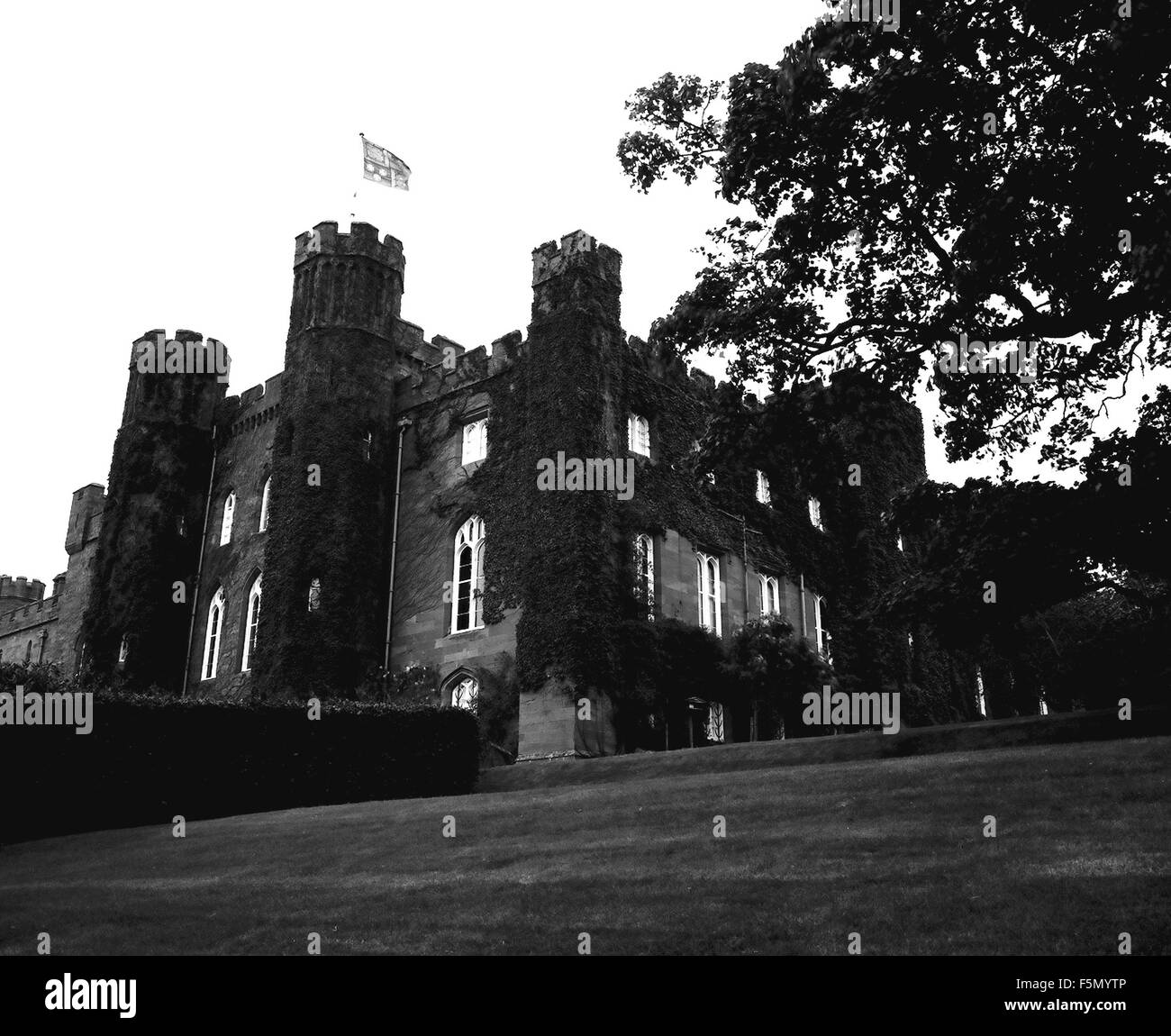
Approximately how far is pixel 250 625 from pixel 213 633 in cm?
246

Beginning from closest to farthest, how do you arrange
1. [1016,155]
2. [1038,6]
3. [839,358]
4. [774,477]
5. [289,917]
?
1. [289,917]
2. [1038,6]
3. [1016,155]
4. [839,358]
5. [774,477]

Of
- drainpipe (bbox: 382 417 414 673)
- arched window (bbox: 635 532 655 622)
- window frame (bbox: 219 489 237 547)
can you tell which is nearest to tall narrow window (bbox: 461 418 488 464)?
drainpipe (bbox: 382 417 414 673)

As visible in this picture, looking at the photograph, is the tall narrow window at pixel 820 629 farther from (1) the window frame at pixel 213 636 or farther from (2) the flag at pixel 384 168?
(1) the window frame at pixel 213 636

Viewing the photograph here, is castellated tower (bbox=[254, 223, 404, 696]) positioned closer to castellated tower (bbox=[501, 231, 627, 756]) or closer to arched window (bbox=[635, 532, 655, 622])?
castellated tower (bbox=[501, 231, 627, 756])

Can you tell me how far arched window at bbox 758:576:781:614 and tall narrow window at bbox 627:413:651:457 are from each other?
219 inches

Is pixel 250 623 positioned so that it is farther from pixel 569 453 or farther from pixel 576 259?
pixel 576 259

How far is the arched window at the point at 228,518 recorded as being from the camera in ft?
120

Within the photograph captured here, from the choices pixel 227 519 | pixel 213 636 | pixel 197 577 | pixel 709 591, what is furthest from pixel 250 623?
pixel 709 591

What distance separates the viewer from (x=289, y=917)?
10.4 meters

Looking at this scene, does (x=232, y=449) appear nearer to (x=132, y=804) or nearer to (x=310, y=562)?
(x=310, y=562)

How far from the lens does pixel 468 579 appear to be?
29.7 m

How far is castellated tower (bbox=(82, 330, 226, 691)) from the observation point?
35.5 metres
